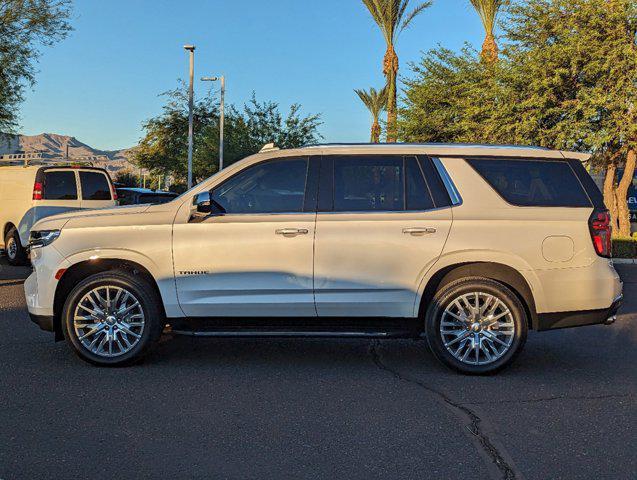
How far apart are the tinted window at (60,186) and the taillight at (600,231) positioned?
11011 millimetres

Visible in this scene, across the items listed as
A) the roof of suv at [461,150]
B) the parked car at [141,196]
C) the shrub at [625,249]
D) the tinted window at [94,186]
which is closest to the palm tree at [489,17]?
the shrub at [625,249]

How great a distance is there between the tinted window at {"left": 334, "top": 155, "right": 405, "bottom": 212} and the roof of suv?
9 cm

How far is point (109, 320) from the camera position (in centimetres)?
634

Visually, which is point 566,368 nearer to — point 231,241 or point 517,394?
point 517,394

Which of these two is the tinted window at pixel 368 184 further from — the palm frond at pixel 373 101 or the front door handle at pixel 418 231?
the palm frond at pixel 373 101

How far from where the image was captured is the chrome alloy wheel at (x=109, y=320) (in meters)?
6.33

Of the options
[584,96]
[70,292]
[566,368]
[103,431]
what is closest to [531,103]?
[584,96]

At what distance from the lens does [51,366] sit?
6.41 m

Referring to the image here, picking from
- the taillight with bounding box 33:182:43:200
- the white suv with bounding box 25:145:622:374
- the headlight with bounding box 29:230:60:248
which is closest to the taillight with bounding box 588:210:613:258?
the white suv with bounding box 25:145:622:374

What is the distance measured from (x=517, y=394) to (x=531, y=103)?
1886cm

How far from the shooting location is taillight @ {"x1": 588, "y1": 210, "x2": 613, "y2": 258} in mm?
6246

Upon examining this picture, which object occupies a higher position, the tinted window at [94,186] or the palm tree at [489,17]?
the palm tree at [489,17]

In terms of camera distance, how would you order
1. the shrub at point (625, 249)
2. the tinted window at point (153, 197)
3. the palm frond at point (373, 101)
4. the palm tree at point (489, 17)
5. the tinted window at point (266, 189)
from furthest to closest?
the palm frond at point (373, 101) < the palm tree at point (489, 17) < the shrub at point (625, 249) < the tinted window at point (153, 197) < the tinted window at point (266, 189)

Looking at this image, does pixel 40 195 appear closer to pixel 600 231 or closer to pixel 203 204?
pixel 203 204
